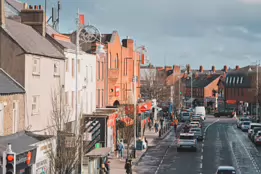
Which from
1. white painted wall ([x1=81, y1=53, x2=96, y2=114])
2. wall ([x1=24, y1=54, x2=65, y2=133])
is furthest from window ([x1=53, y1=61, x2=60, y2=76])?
white painted wall ([x1=81, y1=53, x2=96, y2=114])

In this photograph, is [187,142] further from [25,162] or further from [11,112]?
[25,162]

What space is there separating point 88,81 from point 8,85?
17.4 metres

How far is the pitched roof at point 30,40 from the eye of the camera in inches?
1201

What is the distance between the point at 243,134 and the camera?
69.8 m

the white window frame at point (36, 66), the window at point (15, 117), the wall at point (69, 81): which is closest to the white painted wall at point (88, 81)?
the wall at point (69, 81)

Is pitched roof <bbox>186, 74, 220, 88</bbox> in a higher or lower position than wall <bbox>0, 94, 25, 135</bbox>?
higher

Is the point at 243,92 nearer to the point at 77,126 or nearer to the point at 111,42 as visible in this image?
the point at 111,42

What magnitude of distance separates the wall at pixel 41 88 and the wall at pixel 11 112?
2.00 feet

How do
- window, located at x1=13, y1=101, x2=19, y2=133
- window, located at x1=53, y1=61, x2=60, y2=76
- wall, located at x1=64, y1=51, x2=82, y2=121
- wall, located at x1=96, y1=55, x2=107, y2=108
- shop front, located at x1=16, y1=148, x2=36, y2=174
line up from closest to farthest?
shop front, located at x1=16, y1=148, x2=36, y2=174 < window, located at x1=13, y1=101, x2=19, y2=133 < window, located at x1=53, y1=61, x2=60, y2=76 < wall, located at x1=64, y1=51, x2=82, y2=121 < wall, located at x1=96, y1=55, x2=107, y2=108

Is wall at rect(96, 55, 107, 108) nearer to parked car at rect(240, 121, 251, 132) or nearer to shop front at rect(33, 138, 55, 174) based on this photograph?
shop front at rect(33, 138, 55, 174)

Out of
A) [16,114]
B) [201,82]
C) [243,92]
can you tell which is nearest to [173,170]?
[16,114]

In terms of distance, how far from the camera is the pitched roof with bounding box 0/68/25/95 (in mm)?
27294

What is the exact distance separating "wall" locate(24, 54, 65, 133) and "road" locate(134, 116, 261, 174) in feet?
27.8

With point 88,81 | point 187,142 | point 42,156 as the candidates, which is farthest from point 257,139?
point 42,156
